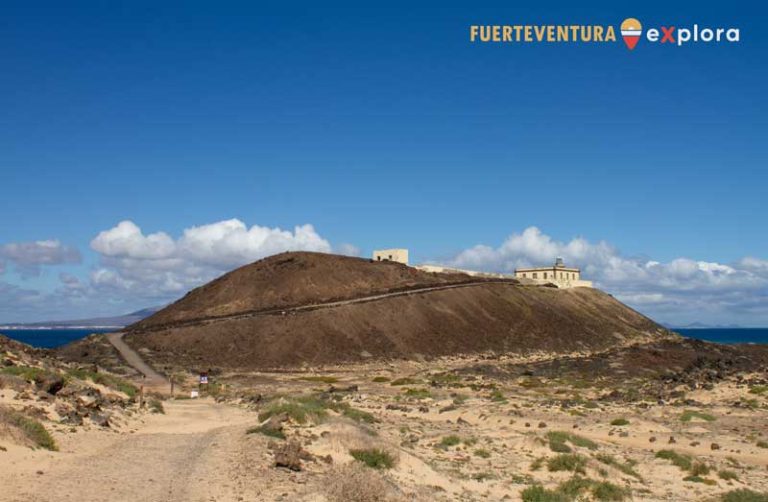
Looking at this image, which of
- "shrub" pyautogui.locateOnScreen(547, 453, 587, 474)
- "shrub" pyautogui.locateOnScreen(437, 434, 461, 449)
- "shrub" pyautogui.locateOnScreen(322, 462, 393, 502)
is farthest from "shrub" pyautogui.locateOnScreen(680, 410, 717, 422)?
"shrub" pyautogui.locateOnScreen(322, 462, 393, 502)

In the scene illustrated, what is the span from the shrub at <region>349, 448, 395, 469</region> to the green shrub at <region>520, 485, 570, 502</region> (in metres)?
3.79

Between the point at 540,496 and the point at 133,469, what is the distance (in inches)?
420

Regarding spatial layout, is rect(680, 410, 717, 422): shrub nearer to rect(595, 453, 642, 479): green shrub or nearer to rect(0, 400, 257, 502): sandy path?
rect(595, 453, 642, 479): green shrub

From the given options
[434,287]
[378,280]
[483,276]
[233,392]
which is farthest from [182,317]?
[483,276]

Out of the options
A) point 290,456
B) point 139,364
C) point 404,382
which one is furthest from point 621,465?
point 139,364

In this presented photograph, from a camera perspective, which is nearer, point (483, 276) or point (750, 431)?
point (750, 431)

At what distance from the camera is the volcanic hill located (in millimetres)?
82000

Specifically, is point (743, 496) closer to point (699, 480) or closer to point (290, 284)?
point (699, 480)

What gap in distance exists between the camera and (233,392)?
2051 inches

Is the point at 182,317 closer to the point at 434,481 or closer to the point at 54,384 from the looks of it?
the point at 54,384

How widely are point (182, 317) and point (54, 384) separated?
72.3 m

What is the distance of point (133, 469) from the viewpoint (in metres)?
17.8

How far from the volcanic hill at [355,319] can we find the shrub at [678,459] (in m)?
55.6

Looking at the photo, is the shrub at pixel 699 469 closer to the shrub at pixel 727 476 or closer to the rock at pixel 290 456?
the shrub at pixel 727 476
